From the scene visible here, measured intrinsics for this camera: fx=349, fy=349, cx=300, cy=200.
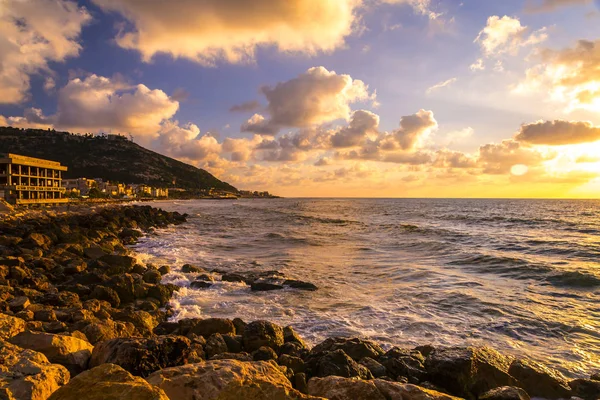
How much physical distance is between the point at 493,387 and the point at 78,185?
133 metres

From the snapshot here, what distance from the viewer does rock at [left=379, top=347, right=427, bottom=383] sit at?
6491 mm

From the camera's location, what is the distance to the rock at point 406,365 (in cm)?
649

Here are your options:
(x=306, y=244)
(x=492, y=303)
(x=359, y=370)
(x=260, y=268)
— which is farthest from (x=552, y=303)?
(x=306, y=244)

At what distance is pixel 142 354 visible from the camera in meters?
4.91

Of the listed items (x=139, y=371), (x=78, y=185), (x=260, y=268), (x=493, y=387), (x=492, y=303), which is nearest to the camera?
(x=139, y=371)

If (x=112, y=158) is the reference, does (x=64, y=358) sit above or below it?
below

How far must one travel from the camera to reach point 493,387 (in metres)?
6.05

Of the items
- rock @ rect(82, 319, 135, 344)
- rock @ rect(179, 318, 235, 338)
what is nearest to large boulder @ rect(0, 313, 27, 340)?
rock @ rect(82, 319, 135, 344)

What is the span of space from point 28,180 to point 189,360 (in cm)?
6320

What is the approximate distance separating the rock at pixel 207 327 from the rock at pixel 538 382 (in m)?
5.87

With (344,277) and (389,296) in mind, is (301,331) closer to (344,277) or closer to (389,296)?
(389,296)

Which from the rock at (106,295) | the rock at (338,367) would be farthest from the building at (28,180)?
the rock at (338,367)

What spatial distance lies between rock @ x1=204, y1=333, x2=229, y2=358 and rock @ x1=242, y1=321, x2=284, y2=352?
1.97 feet

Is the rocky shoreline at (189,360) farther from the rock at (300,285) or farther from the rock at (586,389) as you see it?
the rock at (300,285)
